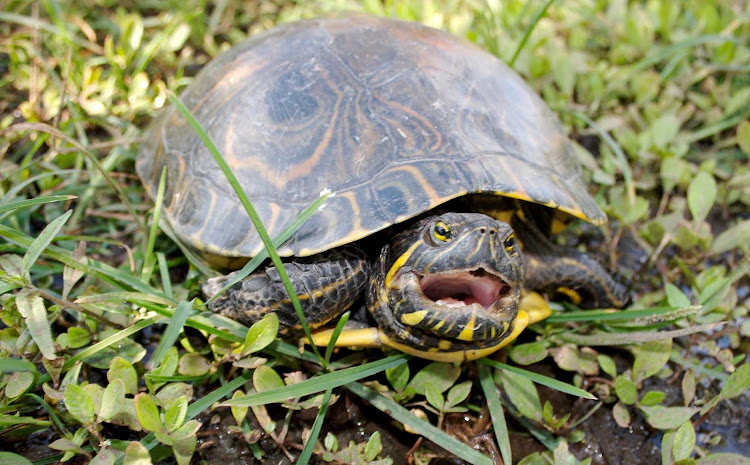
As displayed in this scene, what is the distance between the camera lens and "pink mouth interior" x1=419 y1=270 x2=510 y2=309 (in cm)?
252

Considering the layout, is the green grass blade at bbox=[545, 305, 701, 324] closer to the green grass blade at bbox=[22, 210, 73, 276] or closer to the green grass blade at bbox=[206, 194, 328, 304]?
the green grass blade at bbox=[206, 194, 328, 304]

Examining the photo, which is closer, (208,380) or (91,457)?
(91,457)

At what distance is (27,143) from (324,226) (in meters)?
2.43

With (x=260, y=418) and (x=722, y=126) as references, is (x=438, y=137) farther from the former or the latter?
(x=722, y=126)

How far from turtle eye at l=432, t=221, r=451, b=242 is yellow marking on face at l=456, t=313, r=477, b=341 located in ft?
1.09

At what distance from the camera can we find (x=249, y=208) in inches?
88.8

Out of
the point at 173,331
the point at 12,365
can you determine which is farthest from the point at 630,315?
the point at 12,365

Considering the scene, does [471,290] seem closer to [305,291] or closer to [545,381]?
[545,381]

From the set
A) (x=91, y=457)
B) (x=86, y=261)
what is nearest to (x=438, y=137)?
(x=86, y=261)

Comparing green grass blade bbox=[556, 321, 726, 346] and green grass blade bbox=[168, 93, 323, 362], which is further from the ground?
green grass blade bbox=[168, 93, 323, 362]

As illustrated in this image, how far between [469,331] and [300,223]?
811 millimetres

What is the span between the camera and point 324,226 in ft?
8.25

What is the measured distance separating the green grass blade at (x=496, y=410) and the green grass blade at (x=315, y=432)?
729 mm

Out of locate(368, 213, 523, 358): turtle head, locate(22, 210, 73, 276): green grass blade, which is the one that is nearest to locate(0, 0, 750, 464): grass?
locate(22, 210, 73, 276): green grass blade
